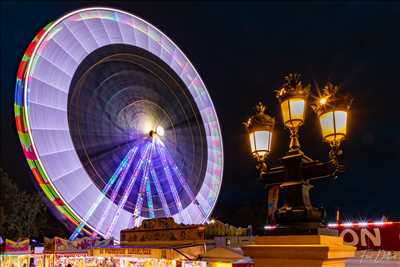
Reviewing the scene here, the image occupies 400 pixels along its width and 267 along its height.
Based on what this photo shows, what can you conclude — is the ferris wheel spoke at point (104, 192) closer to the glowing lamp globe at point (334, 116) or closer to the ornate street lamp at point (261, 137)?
the ornate street lamp at point (261, 137)

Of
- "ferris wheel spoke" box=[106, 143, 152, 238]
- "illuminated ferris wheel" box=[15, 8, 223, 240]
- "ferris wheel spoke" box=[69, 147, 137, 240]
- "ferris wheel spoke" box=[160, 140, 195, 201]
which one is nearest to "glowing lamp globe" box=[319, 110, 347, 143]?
"illuminated ferris wheel" box=[15, 8, 223, 240]

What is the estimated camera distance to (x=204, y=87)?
23344mm

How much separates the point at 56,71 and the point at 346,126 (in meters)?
15.0

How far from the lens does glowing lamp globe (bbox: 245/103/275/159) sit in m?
3.62

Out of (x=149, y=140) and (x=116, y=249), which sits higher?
(x=149, y=140)

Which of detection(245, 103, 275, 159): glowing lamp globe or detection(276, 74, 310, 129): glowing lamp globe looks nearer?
detection(276, 74, 310, 129): glowing lamp globe

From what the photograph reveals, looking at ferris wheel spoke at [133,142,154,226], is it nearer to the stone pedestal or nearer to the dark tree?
the dark tree

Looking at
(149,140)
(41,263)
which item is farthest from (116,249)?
(149,140)

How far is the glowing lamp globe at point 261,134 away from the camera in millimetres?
3625

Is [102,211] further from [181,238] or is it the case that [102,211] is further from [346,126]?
[346,126]

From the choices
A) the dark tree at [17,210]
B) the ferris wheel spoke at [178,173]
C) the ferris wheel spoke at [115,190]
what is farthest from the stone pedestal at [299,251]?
the dark tree at [17,210]

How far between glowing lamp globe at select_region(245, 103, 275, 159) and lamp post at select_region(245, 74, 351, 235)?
0.18 meters

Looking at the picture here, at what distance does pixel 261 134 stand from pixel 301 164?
22.0 inches

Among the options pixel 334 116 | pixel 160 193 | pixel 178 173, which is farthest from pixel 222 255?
pixel 178 173
